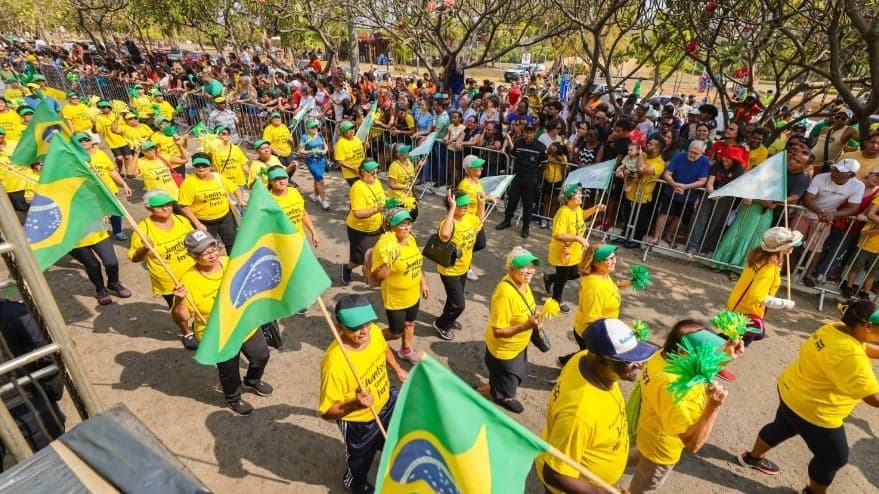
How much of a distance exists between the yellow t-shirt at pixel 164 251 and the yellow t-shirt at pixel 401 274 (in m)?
2.26

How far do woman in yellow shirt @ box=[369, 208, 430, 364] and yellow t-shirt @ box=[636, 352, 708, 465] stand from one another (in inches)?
97.4

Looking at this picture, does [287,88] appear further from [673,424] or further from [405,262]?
[673,424]

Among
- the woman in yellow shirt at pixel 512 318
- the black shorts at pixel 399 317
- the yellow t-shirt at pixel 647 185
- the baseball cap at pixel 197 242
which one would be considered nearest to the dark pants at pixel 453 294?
the black shorts at pixel 399 317

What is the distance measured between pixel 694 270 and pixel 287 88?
13815 mm

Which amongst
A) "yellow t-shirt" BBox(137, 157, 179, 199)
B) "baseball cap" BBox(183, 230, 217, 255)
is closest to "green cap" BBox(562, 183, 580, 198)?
"baseball cap" BBox(183, 230, 217, 255)

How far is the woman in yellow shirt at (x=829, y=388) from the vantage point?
3.22 meters

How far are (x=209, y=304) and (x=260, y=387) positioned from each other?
117 centimetres

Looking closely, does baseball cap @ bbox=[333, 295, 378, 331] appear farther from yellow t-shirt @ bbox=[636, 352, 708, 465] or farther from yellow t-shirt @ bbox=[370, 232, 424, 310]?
yellow t-shirt @ bbox=[636, 352, 708, 465]

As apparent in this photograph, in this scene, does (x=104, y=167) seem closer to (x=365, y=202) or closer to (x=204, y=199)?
(x=204, y=199)

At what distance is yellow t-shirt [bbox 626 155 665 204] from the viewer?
759 centimetres

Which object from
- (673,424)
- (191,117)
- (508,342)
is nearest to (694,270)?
(508,342)

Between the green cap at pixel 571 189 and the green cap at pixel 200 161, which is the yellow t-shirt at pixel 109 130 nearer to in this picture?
the green cap at pixel 200 161

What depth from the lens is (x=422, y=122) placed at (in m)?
11.0

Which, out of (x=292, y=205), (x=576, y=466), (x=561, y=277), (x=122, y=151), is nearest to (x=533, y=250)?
(x=561, y=277)
